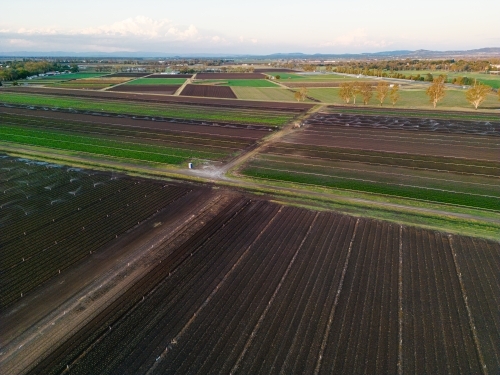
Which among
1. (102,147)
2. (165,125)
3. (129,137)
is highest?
(102,147)

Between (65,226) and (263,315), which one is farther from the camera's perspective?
(65,226)

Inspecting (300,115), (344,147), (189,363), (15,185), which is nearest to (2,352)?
(189,363)

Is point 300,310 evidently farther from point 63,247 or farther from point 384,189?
point 384,189

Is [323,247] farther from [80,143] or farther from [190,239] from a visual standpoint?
[80,143]

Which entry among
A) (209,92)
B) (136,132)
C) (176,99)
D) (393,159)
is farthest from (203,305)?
(209,92)

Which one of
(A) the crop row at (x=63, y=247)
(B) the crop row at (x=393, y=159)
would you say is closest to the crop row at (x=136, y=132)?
(B) the crop row at (x=393, y=159)

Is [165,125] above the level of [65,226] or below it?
below
